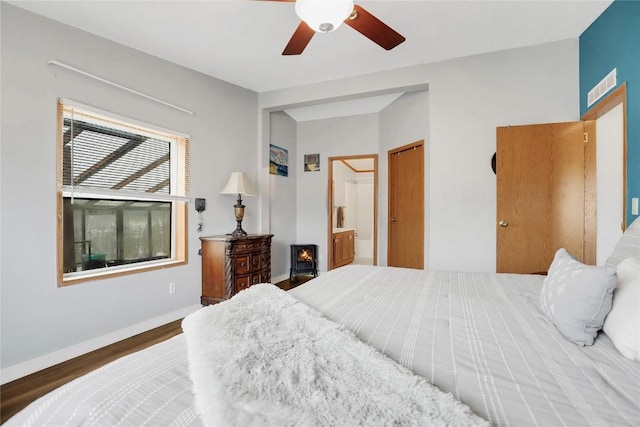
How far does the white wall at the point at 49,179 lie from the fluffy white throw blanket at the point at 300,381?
1956 millimetres

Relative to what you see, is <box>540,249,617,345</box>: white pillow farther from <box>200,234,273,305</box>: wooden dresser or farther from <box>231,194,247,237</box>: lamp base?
<box>231,194,247,237</box>: lamp base

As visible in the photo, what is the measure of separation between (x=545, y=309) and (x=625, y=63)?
2.07 m

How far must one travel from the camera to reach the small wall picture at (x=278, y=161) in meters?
4.32

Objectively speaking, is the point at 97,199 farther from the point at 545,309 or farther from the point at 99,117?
the point at 545,309

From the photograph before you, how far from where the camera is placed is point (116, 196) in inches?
102

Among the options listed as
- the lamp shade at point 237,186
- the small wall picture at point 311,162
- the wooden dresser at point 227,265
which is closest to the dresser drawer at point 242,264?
the wooden dresser at point 227,265

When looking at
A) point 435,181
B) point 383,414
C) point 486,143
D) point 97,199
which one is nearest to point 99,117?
point 97,199

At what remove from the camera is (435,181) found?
3.13 metres

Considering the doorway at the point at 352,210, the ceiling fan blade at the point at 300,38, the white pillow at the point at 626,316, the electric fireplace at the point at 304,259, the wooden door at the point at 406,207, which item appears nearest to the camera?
the white pillow at the point at 626,316

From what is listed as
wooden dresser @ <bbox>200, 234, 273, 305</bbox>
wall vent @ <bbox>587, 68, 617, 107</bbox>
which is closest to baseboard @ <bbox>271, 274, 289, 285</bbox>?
wooden dresser @ <bbox>200, 234, 273, 305</bbox>

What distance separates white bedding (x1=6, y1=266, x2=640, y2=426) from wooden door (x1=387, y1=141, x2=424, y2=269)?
2.45 meters

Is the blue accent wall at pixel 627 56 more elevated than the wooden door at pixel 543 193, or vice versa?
the blue accent wall at pixel 627 56

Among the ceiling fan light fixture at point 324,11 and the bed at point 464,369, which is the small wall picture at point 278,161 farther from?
the bed at point 464,369

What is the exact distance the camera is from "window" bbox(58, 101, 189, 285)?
7.54 ft
